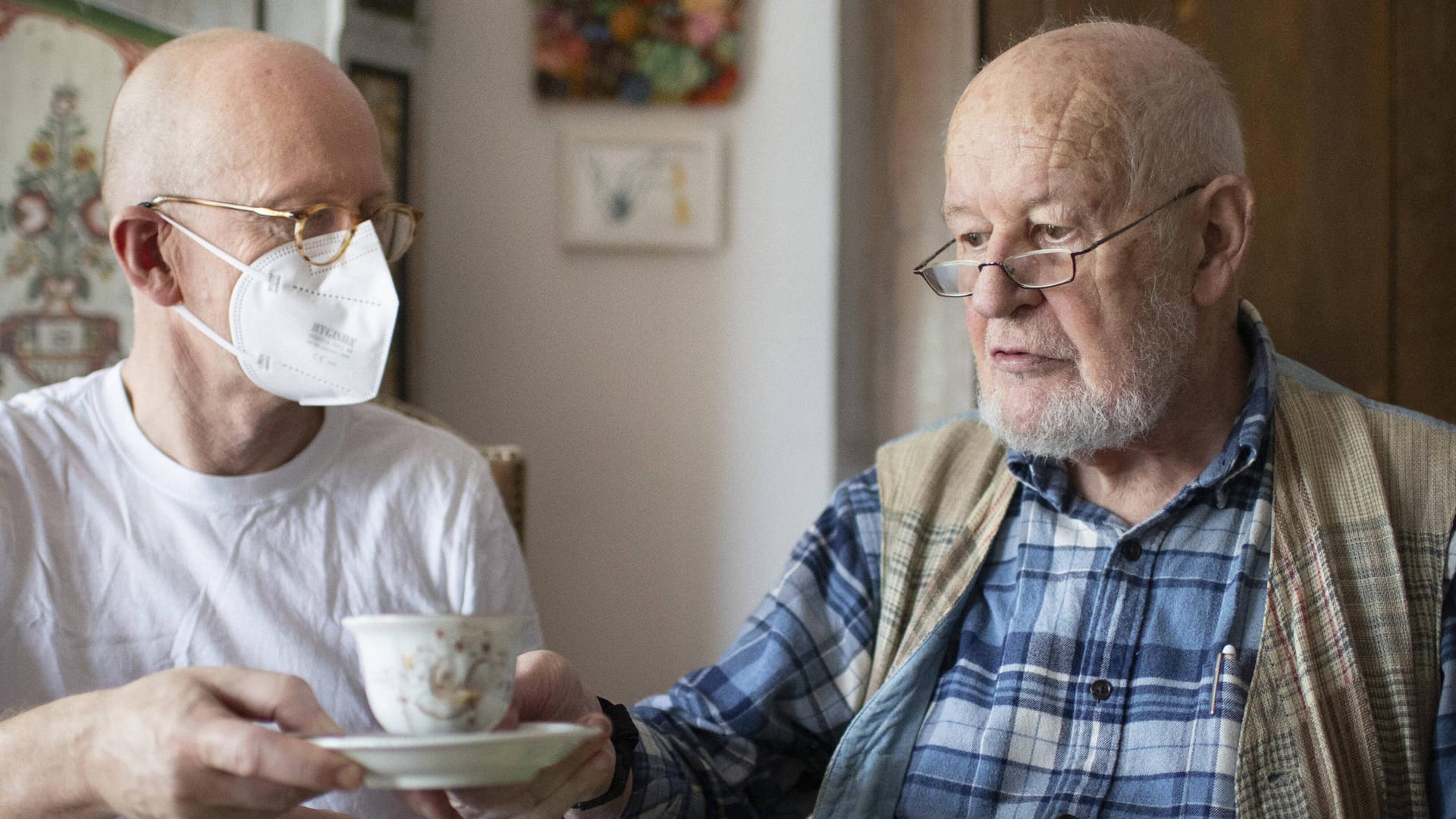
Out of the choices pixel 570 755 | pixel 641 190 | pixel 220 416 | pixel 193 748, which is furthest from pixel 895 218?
pixel 193 748

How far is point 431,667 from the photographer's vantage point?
94cm

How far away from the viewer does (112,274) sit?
7.59 ft

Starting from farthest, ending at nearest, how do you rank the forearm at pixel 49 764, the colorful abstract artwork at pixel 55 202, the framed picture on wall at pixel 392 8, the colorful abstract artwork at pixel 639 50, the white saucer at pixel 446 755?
the colorful abstract artwork at pixel 639 50 < the framed picture on wall at pixel 392 8 < the colorful abstract artwork at pixel 55 202 < the forearm at pixel 49 764 < the white saucer at pixel 446 755

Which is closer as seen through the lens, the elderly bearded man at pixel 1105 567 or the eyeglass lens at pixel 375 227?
the elderly bearded man at pixel 1105 567

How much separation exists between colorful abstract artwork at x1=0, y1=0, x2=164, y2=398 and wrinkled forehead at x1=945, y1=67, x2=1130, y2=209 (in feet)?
5.38

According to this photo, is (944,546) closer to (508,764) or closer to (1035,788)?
(1035,788)

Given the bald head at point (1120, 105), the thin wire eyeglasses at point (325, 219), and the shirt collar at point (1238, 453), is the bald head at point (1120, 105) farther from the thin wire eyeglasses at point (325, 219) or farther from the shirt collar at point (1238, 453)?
the thin wire eyeglasses at point (325, 219)

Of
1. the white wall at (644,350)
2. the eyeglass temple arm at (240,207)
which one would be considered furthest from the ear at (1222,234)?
the white wall at (644,350)

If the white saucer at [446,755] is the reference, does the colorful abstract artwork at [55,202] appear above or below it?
above

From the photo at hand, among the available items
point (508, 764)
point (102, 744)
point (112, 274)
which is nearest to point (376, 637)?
point (508, 764)

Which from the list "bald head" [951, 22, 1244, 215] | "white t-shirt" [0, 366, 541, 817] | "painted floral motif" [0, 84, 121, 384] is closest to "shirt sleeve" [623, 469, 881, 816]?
"white t-shirt" [0, 366, 541, 817]

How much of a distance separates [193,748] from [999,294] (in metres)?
0.99

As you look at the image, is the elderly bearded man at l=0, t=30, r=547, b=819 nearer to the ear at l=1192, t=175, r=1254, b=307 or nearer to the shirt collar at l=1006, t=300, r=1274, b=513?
the shirt collar at l=1006, t=300, r=1274, b=513

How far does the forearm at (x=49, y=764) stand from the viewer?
1.03 m
